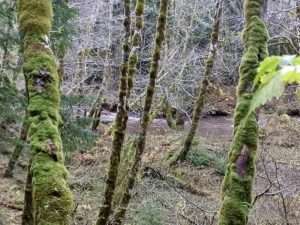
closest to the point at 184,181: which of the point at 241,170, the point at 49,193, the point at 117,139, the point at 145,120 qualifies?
the point at 145,120

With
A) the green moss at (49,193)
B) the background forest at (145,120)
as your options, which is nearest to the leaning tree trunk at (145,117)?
the background forest at (145,120)

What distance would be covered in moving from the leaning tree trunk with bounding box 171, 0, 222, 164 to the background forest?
4 centimetres

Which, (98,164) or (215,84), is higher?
(215,84)

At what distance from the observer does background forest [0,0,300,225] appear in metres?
2.90

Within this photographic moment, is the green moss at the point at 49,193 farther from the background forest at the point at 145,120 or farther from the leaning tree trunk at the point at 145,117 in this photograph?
the leaning tree trunk at the point at 145,117

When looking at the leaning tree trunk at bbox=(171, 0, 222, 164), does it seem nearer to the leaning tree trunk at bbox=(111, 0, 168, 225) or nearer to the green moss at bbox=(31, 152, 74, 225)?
the leaning tree trunk at bbox=(111, 0, 168, 225)

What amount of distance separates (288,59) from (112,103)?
24.6 meters

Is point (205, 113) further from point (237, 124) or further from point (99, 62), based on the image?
point (237, 124)

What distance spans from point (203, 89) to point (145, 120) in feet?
26.3

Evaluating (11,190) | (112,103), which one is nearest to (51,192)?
(11,190)

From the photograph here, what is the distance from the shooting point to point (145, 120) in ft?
23.8

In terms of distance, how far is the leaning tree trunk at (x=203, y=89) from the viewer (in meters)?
13.7

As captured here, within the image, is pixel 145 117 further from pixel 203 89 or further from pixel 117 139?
pixel 203 89

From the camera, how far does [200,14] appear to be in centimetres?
2086
